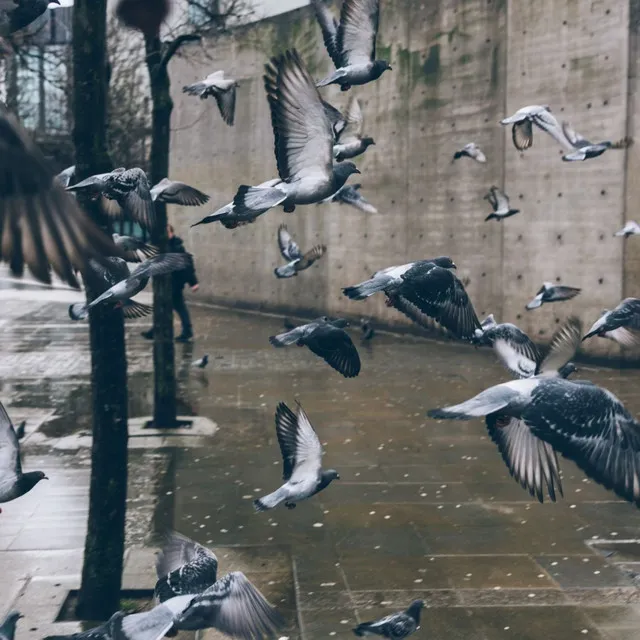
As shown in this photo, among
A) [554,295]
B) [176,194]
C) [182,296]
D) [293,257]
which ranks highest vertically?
[176,194]

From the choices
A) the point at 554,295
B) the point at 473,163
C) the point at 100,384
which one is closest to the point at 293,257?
the point at 554,295

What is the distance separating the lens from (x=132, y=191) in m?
5.49

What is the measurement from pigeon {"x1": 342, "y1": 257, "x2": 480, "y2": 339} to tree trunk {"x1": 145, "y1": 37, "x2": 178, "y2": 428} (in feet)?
22.6

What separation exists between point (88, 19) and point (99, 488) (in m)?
2.81

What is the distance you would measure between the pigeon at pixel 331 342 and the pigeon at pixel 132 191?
2.94 ft

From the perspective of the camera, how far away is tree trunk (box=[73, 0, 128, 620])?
22.3 feet

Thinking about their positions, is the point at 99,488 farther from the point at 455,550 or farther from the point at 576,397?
the point at 576,397

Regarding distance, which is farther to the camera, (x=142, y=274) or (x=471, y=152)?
(x=471, y=152)

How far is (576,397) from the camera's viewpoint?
13.6 ft

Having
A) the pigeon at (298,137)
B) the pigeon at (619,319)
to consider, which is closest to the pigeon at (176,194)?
the pigeon at (298,137)

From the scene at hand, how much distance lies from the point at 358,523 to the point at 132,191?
414 cm

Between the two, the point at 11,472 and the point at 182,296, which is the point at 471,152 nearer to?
the point at 11,472

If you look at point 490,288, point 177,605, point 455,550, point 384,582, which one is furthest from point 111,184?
point 490,288

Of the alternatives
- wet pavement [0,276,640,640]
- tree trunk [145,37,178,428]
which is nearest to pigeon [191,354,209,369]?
wet pavement [0,276,640,640]
